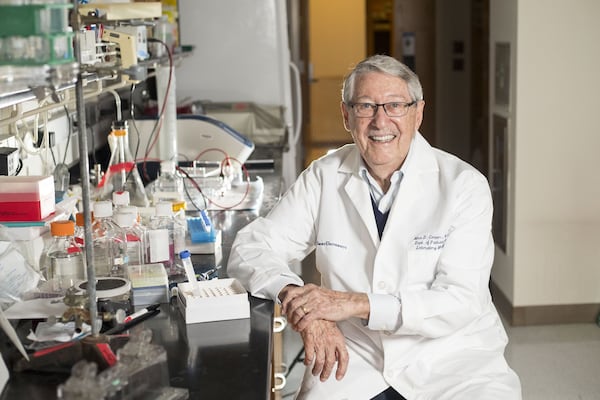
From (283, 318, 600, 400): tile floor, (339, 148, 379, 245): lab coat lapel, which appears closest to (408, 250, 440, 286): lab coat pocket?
A: (339, 148, 379, 245): lab coat lapel

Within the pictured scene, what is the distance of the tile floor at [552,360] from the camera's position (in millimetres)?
3533

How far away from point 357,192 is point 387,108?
0.23 m

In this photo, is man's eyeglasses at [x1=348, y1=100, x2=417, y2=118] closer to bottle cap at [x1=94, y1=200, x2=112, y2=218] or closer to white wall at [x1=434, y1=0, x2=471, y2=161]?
bottle cap at [x1=94, y1=200, x2=112, y2=218]

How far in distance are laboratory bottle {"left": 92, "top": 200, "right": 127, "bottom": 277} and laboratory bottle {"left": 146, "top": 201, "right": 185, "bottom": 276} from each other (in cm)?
7

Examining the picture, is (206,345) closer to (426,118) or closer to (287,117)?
(287,117)

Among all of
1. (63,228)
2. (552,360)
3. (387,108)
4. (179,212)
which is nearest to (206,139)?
(179,212)

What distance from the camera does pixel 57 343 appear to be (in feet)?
5.49

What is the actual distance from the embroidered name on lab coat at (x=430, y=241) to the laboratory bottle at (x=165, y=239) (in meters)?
0.60

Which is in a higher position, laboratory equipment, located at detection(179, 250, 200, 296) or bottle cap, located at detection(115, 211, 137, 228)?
bottle cap, located at detection(115, 211, 137, 228)

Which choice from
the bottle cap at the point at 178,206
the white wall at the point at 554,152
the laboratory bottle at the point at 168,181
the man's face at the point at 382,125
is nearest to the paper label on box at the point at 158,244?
the bottle cap at the point at 178,206

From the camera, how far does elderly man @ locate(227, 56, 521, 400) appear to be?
202 centimetres

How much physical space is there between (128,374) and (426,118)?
20.4 feet

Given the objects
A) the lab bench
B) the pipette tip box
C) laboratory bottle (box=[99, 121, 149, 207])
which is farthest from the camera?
laboratory bottle (box=[99, 121, 149, 207])

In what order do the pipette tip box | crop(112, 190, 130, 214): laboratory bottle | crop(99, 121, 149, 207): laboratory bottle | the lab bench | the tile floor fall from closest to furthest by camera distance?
the lab bench
the pipette tip box
crop(112, 190, 130, 214): laboratory bottle
crop(99, 121, 149, 207): laboratory bottle
the tile floor
